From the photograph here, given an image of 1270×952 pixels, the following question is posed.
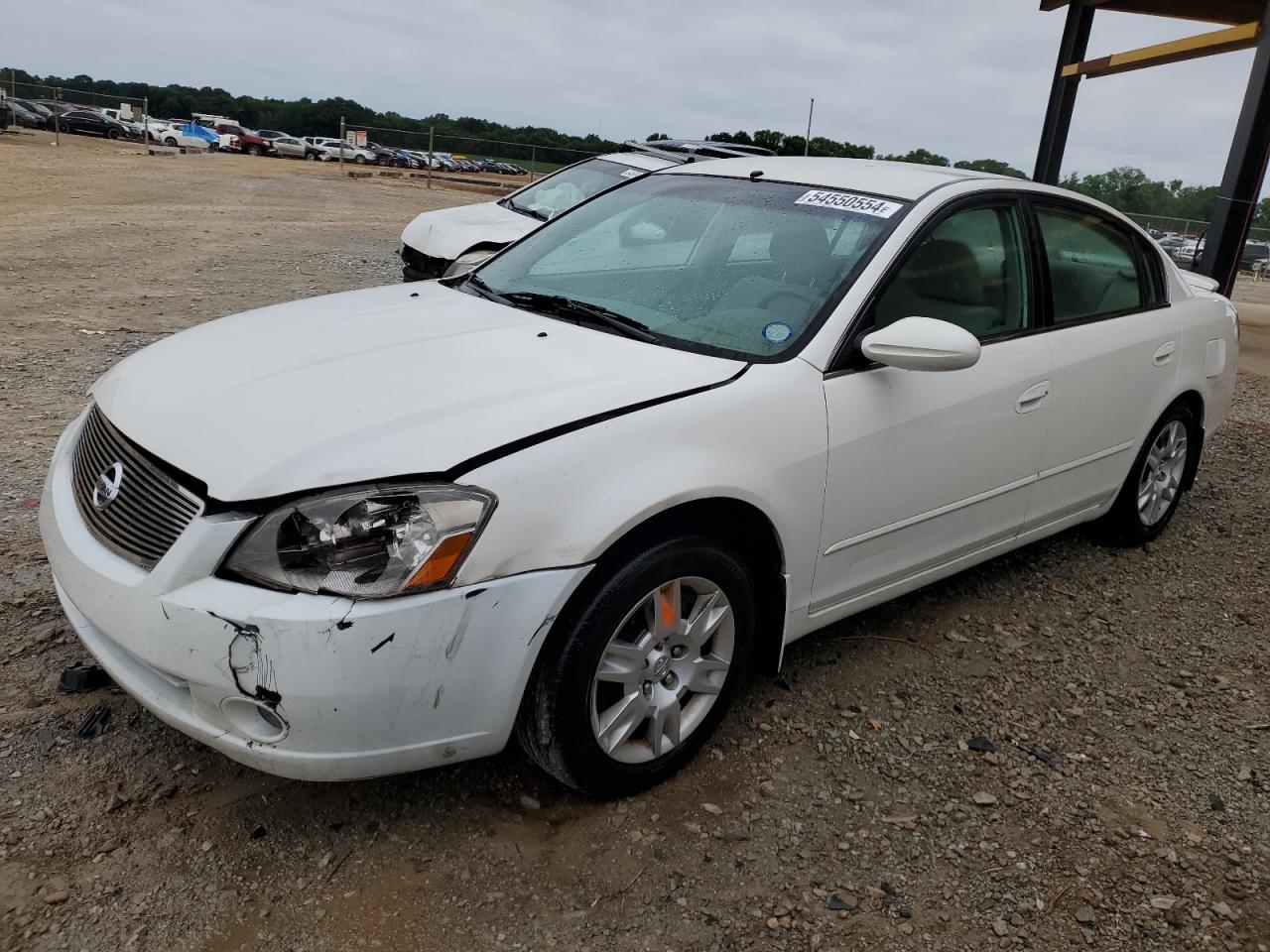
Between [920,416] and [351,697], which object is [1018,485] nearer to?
[920,416]

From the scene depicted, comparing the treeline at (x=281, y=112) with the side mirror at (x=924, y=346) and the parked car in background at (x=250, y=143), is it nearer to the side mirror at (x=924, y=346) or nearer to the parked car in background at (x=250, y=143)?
the parked car in background at (x=250, y=143)

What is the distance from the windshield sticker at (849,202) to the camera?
323 centimetres

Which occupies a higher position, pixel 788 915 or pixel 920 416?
pixel 920 416

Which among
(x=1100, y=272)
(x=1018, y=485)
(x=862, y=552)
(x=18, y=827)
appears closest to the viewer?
(x=18, y=827)

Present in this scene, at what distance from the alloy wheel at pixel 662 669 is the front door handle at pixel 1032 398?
1.41 metres

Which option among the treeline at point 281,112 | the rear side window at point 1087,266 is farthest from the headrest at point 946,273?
the treeline at point 281,112

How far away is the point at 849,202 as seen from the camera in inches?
131

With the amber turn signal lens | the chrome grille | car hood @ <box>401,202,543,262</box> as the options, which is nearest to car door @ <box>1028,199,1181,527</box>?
the amber turn signal lens

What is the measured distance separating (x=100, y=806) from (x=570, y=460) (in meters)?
1.44

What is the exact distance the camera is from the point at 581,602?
2340mm

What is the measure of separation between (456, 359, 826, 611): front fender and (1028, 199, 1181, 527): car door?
134cm

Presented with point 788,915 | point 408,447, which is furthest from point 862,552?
point 408,447

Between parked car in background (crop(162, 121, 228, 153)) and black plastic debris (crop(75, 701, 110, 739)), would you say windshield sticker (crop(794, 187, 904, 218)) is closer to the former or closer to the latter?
black plastic debris (crop(75, 701, 110, 739))

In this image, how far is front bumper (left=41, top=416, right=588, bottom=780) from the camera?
2070 mm
